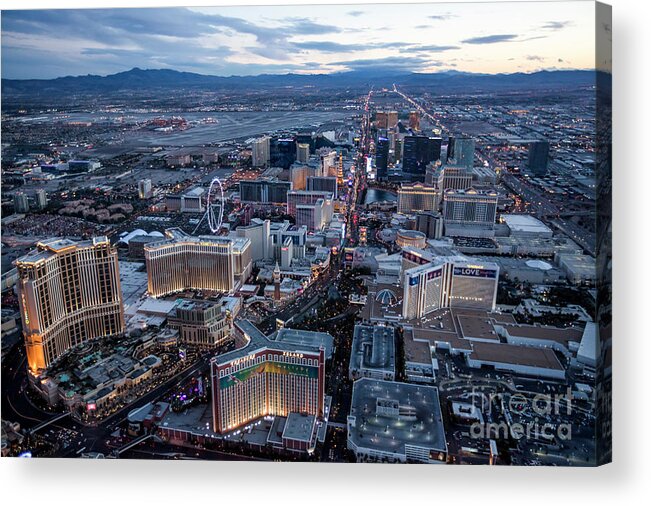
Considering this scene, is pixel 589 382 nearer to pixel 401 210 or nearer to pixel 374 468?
pixel 374 468

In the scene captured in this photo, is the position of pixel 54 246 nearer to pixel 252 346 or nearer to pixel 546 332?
pixel 252 346

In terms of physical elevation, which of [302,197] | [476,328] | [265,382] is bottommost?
[476,328]

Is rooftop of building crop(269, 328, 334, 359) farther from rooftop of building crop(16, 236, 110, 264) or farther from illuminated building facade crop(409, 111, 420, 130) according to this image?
illuminated building facade crop(409, 111, 420, 130)

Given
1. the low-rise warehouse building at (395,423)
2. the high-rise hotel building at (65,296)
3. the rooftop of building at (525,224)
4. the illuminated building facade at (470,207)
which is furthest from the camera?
the illuminated building facade at (470,207)

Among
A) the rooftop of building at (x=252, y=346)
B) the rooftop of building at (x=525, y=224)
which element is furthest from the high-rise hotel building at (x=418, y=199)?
the rooftop of building at (x=252, y=346)

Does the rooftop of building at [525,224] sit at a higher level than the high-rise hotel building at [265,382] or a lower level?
higher

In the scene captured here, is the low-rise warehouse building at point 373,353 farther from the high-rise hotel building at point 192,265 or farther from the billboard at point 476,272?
the high-rise hotel building at point 192,265

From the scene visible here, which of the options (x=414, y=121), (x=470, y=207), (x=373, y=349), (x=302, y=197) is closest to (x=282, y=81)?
(x=373, y=349)

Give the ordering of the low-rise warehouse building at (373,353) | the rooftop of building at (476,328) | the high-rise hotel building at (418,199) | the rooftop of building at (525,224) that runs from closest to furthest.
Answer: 1. the low-rise warehouse building at (373,353)
2. the rooftop of building at (476,328)
3. the rooftop of building at (525,224)
4. the high-rise hotel building at (418,199)
